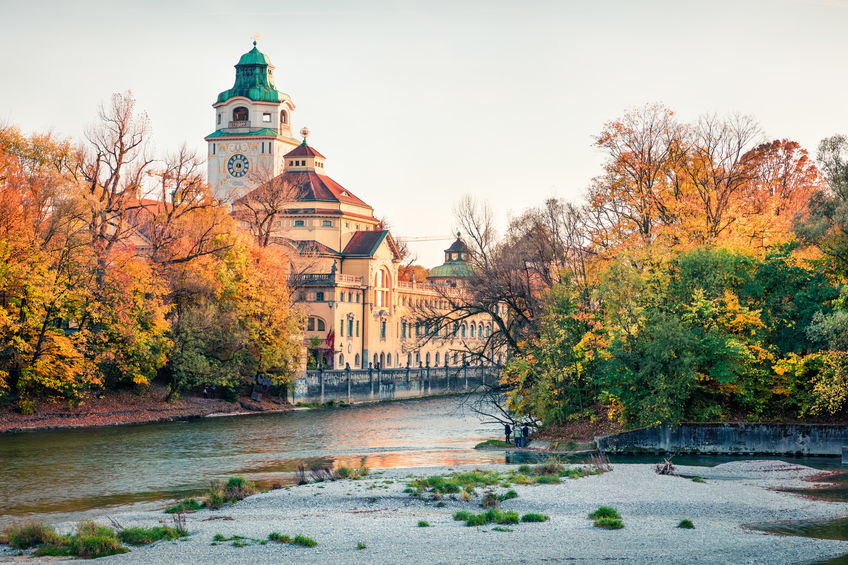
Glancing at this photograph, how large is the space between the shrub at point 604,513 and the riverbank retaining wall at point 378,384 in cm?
4229

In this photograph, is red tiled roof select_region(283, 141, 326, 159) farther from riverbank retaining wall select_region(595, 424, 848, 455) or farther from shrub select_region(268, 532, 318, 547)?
shrub select_region(268, 532, 318, 547)

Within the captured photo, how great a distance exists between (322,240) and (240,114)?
2956 cm

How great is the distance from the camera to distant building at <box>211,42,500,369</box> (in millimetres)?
98500

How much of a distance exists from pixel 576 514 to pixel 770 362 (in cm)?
2004

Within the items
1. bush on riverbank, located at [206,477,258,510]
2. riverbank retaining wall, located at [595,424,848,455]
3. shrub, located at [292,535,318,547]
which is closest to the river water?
bush on riverbank, located at [206,477,258,510]

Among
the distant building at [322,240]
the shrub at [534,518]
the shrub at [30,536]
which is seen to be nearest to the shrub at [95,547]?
the shrub at [30,536]

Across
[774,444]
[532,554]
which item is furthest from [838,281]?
[532,554]

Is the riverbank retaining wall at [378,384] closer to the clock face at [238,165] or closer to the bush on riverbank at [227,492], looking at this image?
the bush on riverbank at [227,492]

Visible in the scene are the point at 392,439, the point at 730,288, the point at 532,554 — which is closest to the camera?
the point at 532,554

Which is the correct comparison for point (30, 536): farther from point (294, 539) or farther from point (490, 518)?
point (490, 518)

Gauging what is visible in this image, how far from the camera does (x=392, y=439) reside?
5303 centimetres

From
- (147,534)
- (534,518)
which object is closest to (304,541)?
(147,534)

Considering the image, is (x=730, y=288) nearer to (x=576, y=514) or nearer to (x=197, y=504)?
(x=576, y=514)

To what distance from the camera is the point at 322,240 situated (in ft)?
358
